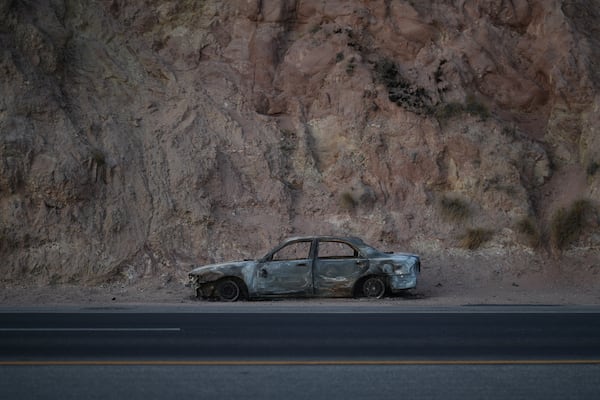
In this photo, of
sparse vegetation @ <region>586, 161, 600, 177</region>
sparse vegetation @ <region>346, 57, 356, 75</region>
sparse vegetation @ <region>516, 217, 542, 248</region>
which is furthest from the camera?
sparse vegetation @ <region>346, 57, 356, 75</region>

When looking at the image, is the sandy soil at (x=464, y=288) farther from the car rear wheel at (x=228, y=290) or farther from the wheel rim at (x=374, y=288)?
the car rear wheel at (x=228, y=290)

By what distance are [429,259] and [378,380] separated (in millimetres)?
12878

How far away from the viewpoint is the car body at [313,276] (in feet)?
49.1

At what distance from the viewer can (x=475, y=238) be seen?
19594 millimetres

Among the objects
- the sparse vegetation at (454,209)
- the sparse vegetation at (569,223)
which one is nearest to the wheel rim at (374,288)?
the sparse vegetation at (454,209)

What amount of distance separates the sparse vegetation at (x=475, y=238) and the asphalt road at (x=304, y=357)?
8.80 m

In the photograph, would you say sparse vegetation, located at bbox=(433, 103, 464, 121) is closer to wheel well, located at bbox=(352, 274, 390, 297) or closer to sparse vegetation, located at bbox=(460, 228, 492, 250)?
sparse vegetation, located at bbox=(460, 228, 492, 250)

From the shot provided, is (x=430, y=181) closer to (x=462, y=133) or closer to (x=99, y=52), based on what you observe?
(x=462, y=133)

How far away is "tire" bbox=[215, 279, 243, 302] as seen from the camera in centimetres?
1503

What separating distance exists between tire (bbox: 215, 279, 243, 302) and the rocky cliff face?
3.54 m

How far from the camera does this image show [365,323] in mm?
10211

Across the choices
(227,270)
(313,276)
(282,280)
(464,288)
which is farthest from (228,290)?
(464,288)

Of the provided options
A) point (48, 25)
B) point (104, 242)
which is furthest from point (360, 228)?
point (48, 25)

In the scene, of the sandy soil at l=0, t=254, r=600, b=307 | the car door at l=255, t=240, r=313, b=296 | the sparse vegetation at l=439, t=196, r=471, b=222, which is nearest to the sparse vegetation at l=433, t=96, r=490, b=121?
the sparse vegetation at l=439, t=196, r=471, b=222
